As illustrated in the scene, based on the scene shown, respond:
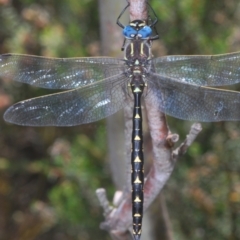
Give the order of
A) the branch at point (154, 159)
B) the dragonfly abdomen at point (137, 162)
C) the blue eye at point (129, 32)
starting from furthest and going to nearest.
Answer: the blue eye at point (129, 32) → the dragonfly abdomen at point (137, 162) → the branch at point (154, 159)

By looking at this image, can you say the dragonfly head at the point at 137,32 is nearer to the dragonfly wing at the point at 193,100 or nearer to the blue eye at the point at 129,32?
the blue eye at the point at 129,32

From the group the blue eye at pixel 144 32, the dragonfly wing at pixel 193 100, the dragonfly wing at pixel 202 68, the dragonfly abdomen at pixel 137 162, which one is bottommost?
the dragonfly abdomen at pixel 137 162

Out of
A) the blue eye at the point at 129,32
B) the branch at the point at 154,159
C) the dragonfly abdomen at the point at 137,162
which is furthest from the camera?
the blue eye at the point at 129,32

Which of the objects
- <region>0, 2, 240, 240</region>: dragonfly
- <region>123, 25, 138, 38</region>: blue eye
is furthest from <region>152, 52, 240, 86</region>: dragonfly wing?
<region>123, 25, 138, 38</region>: blue eye

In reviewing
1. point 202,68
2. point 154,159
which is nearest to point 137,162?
point 154,159

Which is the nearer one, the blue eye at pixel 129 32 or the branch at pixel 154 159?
the branch at pixel 154 159

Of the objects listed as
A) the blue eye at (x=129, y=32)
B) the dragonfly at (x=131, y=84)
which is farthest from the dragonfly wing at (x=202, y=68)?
the blue eye at (x=129, y=32)

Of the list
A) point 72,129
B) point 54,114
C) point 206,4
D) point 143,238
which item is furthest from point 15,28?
point 143,238

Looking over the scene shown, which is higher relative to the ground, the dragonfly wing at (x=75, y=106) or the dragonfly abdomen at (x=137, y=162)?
the dragonfly wing at (x=75, y=106)
